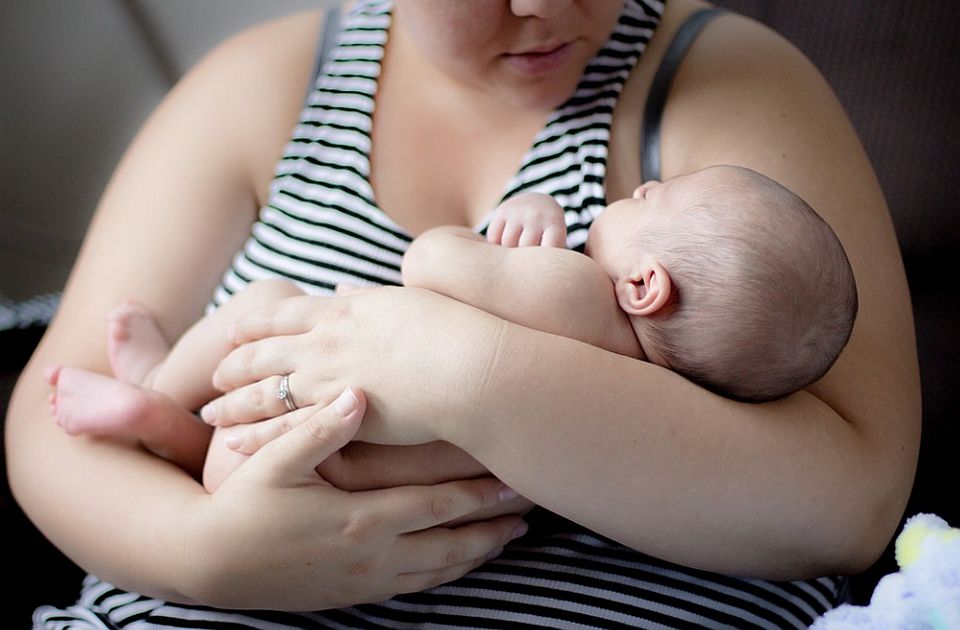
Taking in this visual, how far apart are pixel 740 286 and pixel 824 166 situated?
0.94 feet

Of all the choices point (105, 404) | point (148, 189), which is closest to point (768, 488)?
point (105, 404)

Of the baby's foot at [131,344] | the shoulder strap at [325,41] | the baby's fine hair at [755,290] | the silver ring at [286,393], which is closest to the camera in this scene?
the baby's fine hair at [755,290]

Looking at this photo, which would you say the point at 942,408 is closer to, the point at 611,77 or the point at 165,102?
the point at 611,77

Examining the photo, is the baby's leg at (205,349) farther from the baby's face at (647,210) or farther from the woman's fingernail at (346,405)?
the baby's face at (647,210)

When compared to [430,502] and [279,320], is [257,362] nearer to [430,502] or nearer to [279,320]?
[279,320]

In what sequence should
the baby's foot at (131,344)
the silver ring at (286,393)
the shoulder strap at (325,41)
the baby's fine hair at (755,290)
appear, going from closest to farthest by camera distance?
the baby's fine hair at (755,290) → the silver ring at (286,393) → the baby's foot at (131,344) → the shoulder strap at (325,41)

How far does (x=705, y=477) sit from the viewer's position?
912 mm

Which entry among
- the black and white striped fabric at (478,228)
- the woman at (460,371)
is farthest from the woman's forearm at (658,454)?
the black and white striped fabric at (478,228)

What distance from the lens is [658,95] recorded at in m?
1.19

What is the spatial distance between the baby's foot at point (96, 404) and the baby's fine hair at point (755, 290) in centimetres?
57

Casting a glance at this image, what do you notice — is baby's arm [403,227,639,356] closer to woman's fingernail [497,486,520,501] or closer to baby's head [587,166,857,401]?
baby's head [587,166,857,401]

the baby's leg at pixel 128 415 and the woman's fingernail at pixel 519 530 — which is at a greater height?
the baby's leg at pixel 128 415

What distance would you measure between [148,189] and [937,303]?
115 cm

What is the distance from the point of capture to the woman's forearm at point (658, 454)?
0.90 m
